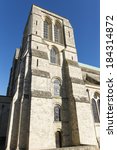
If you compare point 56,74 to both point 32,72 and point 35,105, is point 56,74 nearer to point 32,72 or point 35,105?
point 32,72

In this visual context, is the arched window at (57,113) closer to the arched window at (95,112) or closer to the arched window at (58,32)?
the arched window at (95,112)

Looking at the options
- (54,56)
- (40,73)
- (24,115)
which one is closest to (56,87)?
(40,73)

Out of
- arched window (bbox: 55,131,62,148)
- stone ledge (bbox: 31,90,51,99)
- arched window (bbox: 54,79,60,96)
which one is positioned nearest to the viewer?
stone ledge (bbox: 31,90,51,99)

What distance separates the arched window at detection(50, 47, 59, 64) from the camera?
1819 cm

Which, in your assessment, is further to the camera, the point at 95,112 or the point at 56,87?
the point at 95,112

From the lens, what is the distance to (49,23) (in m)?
22.0

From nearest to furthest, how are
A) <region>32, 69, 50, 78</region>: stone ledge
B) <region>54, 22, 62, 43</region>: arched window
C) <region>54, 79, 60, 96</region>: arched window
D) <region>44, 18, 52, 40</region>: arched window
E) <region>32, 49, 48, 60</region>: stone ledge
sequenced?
<region>32, 69, 50, 78</region>: stone ledge < <region>54, 79, 60, 96</region>: arched window < <region>32, 49, 48, 60</region>: stone ledge < <region>44, 18, 52, 40</region>: arched window < <region>54, 22, 62, 43</region>: arched window

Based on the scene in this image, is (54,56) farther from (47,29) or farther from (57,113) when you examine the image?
(57,113)

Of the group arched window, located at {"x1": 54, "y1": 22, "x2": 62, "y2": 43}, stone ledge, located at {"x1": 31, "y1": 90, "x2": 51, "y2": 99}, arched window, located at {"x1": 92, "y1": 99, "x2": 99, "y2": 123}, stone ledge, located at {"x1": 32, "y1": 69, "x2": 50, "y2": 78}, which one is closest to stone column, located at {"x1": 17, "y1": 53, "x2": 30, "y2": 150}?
stone ledge, located at {"x1": 32, "y1": 69, "x2": 50, "y2": 78}

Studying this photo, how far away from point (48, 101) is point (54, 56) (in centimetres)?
748

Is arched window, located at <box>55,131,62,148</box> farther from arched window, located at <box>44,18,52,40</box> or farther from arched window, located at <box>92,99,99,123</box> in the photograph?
arched window, located at <box>44,18,52,40</box>

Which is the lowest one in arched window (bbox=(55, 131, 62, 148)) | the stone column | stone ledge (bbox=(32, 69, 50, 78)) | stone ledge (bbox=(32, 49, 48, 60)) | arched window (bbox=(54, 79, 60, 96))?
arched window (bbox=(55, 131, 62, 148))

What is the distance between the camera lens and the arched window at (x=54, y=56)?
1819 centimetres

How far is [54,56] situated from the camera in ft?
61.2
